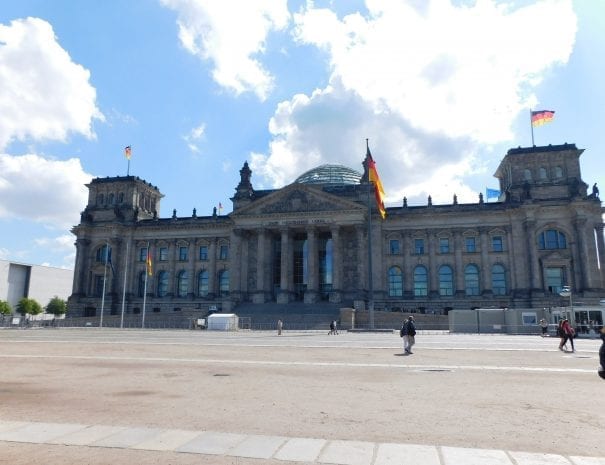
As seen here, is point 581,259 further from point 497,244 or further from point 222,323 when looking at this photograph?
point 222,323

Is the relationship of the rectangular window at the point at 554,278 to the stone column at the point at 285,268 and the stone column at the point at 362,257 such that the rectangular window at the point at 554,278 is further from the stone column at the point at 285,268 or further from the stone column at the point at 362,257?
the stone column at the point at 285,268

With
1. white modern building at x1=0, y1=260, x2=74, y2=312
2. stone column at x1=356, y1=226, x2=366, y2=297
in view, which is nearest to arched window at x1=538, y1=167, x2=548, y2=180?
stone column at x1=356, y1=226, x2=366, y2=297

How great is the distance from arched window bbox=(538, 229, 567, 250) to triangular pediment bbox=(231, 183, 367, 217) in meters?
25.9

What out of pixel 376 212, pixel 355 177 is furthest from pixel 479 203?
pixel 355 177

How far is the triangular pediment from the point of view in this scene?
237 feet

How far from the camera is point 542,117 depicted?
63.4 metres

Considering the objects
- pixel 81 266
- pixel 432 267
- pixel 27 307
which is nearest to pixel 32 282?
pixel 27 307

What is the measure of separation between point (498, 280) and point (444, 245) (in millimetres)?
9254

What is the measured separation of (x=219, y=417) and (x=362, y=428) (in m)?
2.84

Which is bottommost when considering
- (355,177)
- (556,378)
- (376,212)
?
(556,378)

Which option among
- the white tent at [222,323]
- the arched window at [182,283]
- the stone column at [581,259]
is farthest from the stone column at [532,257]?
the arched window at [182,283]

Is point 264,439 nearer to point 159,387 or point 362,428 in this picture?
point 362,428

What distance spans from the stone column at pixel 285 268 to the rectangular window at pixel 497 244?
30922mm

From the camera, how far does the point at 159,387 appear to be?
512 inches
